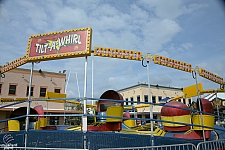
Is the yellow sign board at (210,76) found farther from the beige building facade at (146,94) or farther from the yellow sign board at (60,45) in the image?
the beige building facade at (146,94)

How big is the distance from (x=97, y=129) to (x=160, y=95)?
84.4ft

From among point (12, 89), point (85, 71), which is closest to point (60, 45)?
point (85, 71)

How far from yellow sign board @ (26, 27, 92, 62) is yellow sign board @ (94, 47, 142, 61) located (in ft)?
1.34

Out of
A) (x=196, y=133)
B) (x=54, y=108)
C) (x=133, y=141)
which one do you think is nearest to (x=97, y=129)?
(x=133, y=141)

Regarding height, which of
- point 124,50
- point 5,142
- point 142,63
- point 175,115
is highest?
point 124,50

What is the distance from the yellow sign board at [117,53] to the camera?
22.2ft

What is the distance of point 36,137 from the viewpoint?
20.7ft

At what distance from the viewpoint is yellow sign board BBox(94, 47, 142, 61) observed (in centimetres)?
677

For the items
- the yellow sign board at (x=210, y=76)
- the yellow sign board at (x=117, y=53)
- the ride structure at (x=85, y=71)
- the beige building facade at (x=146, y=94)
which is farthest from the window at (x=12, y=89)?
the yellow sign board at (x=210, y=76)

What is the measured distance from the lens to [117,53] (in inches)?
273

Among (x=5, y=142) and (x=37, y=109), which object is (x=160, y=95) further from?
(x=5, y=142)

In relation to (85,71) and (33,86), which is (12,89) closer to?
(33,86)

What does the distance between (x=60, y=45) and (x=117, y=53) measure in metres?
2.03

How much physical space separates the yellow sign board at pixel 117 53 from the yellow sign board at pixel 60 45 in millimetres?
410
